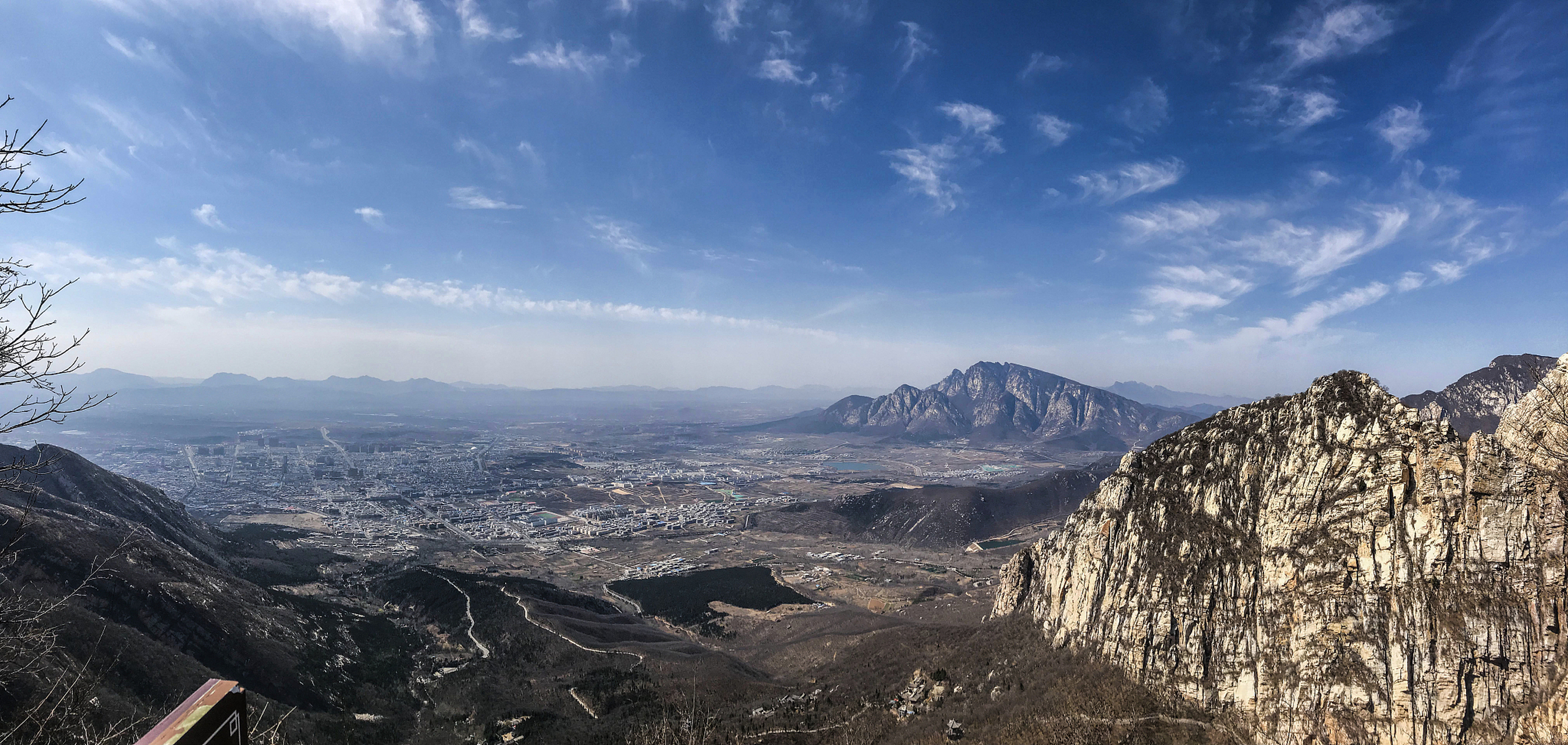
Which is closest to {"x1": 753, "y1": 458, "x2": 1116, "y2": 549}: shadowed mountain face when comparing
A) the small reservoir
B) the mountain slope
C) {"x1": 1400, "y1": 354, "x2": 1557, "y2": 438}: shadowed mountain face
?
the small reservoir

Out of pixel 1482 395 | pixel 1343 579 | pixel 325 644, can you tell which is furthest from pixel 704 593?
pixel 1482 395

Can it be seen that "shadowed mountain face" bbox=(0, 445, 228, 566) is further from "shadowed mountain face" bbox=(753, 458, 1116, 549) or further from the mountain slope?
"shadowed mountain face" bbox=(753, 458, 1116, 549)

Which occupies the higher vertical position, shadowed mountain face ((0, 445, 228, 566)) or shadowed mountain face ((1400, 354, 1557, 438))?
shadowed mountain face ((1400, 354, 1557, 438))

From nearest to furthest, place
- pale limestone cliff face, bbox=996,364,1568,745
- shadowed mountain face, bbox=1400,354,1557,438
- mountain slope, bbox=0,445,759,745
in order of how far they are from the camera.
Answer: pale limestone cliff face, bbox=996,364,1568,745 < mountain slope, bbox=0,445,759,745 < shadowed mountain face, bbox=1400,354,1557,438

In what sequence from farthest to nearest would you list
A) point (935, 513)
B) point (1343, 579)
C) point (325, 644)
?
point (935, 513)
point (325, 644)
point (1343, 579)

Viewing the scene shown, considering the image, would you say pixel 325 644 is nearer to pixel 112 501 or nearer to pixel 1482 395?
pixel 112 501

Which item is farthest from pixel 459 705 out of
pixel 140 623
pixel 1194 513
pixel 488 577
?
pixel 1194 513

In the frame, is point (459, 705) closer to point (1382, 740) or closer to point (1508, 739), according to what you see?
point (1382, 740)

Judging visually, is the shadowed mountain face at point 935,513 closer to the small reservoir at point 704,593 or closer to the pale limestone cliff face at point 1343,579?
the small reservoir at point 704,593
